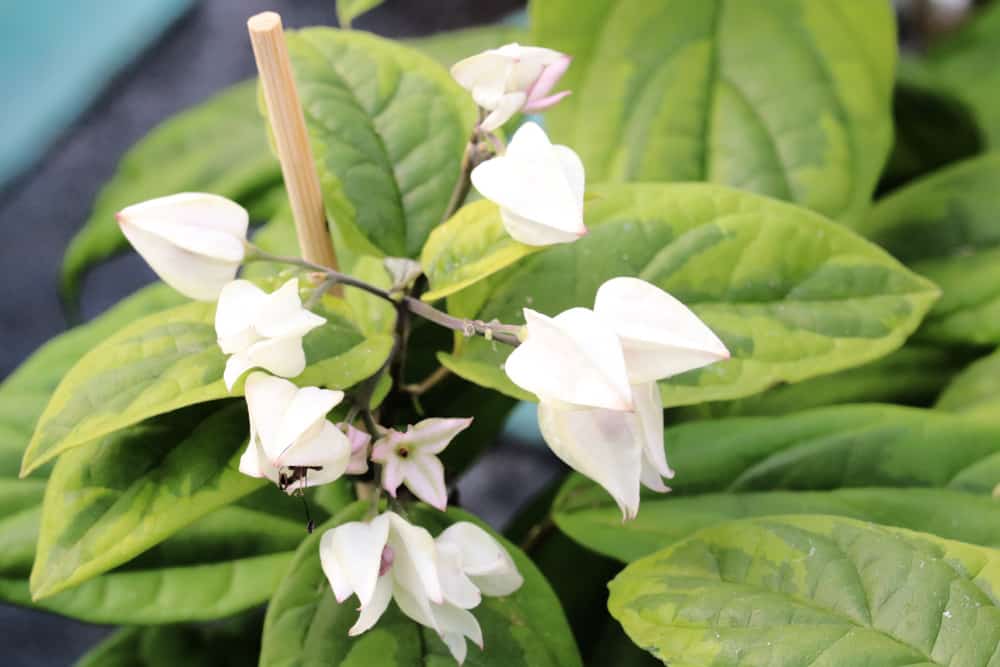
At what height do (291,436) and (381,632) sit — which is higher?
(291,436)

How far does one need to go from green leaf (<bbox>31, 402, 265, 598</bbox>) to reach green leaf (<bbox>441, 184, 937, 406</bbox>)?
100 millimetres

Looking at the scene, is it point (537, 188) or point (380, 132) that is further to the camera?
point (380, 132)

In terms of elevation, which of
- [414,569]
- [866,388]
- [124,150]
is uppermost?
[414,569]

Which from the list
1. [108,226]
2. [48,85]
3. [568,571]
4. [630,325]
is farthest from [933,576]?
[48,85]

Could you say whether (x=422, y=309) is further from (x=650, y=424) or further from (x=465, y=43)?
(x=465, y=43)

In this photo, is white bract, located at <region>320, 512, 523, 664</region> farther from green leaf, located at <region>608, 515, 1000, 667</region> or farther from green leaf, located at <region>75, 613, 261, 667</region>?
green leaf, located at <region>75, 613, 261, 667</region>

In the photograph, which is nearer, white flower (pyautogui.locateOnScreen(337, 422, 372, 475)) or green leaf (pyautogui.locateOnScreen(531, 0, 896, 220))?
white flower (pyautogui.locateOnScreen(337, 422, 372, 475))

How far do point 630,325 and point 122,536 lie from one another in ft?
0.62

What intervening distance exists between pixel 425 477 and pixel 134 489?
0.35ft

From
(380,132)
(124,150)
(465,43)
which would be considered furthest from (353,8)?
(124,150)

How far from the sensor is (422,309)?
1.24 feet

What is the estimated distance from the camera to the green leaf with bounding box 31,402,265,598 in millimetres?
345

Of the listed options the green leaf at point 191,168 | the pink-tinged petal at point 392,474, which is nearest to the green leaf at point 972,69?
the green leaf at point 191,168

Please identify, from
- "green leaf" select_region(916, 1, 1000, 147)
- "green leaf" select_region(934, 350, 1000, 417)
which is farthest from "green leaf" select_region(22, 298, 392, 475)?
"green leaf" select_region(916, 1, 1000, 147)
